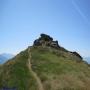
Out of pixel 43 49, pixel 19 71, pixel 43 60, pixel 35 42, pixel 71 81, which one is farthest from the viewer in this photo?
pixel 35 42

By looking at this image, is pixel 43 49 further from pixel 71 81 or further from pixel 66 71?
pixel 71 81

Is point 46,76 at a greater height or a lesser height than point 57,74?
lesser

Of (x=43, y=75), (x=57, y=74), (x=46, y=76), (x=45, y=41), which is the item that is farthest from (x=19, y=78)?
(x=45, y=41)

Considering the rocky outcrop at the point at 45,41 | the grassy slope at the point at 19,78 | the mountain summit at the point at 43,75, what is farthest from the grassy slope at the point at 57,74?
the rocky outcrop at the point at 45,41

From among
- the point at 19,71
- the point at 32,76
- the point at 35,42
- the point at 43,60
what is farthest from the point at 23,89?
the point at 35,42

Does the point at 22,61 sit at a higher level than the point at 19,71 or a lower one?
higher

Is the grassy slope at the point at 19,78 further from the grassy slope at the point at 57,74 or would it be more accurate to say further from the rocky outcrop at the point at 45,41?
the rocky outcrop at the point at 45,41

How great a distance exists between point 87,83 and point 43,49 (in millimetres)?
65854

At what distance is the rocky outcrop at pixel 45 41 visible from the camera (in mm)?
161875

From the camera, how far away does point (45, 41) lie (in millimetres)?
169125

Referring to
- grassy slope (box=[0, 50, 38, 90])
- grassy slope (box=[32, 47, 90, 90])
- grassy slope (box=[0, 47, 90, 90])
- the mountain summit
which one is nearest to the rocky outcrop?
grassy slope (box=[32, 47, 90, 90])

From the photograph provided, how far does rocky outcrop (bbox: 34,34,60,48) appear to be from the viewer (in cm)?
16188

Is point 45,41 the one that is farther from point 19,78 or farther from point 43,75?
point 43,75

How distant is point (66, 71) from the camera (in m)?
91.7
